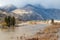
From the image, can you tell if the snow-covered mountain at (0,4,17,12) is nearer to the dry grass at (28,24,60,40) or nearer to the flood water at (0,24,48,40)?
the flood water at (0,24,48,40)

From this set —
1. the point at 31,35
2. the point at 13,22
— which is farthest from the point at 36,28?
the point at 13,22

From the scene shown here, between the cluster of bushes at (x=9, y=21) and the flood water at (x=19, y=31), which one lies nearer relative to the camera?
the flood water at (x=19, y=31)

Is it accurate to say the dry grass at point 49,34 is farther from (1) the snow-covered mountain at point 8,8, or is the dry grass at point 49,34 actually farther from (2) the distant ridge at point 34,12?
(1) the snow-covered mountain at point 8,8

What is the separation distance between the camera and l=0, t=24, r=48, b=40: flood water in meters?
2.68

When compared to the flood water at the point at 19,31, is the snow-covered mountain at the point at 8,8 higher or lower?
higher

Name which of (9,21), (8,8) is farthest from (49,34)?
(8,8)

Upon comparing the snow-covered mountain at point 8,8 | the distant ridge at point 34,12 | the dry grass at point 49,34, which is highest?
the snow-covered mountain at point 8,8

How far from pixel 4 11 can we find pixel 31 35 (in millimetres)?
659

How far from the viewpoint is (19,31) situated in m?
2.76

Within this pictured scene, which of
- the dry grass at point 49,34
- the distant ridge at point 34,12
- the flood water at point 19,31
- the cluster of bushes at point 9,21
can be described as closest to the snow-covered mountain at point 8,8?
the distant ridge at point 34,12

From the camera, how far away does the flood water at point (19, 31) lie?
2680mm

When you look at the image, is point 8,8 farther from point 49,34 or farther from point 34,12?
point 49,34

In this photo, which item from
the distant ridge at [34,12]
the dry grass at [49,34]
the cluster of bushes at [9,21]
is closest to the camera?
the dry grass at [49,34]

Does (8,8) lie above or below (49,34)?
above
